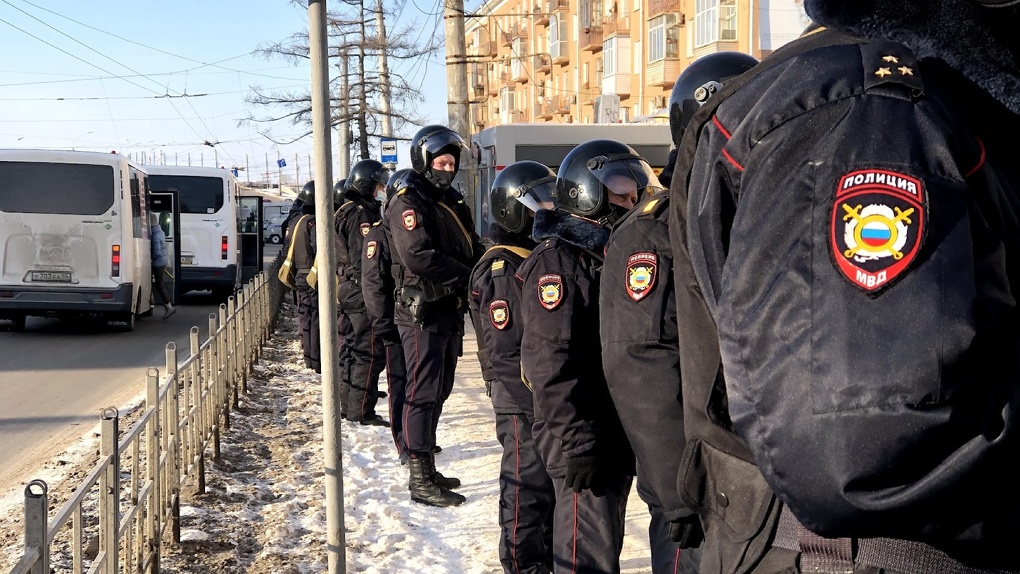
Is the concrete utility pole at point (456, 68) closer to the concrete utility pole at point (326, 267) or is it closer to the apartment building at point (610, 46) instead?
the apartment building at point (610, 46)

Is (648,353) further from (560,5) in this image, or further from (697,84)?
(560,5)

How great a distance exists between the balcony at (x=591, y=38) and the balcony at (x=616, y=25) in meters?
1.00

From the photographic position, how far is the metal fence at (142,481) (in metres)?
2.98

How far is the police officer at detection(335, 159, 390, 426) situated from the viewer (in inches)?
337

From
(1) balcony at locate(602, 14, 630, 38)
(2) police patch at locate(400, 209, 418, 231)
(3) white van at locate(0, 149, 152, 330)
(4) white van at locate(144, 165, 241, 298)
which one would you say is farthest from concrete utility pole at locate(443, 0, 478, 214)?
(1) balcony at locate(602, 14, 630, 38)

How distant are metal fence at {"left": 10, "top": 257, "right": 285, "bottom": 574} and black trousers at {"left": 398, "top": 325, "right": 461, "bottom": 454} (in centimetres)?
126

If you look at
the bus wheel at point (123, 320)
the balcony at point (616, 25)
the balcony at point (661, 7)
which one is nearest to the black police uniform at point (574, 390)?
the bus wheel at point (123, 320)

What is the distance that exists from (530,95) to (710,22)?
30.5 m

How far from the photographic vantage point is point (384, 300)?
7621mm

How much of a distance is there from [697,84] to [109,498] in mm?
2495

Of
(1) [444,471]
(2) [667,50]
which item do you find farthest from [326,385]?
(2) [667,50]

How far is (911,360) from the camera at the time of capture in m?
1.23

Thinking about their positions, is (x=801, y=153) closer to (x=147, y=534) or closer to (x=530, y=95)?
(x=147, y=534)

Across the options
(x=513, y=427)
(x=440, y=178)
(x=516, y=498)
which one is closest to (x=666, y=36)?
(x=440, y=178)
